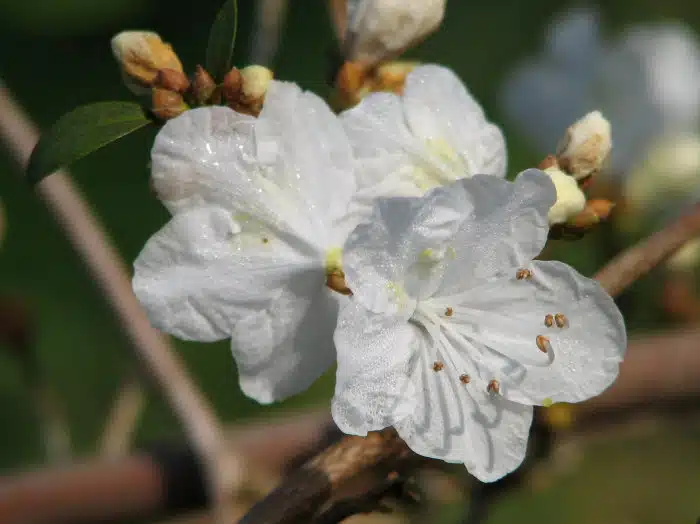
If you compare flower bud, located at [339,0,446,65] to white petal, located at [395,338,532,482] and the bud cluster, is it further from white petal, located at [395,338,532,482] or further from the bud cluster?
white petal, located at [395,338,532,482]

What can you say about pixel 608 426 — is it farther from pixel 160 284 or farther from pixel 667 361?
pixel 160 284

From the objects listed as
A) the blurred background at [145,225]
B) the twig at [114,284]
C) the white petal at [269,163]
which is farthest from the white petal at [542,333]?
the blurred background at [145,225]

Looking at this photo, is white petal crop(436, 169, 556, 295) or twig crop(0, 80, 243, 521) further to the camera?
twig crop(0, 80, 243, 521)

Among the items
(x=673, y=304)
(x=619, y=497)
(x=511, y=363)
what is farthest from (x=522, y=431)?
(x=619, y=497)

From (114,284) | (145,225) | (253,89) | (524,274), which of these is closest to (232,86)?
(253,89)

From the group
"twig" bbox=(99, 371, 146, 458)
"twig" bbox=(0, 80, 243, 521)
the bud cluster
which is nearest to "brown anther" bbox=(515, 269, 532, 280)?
the bud cluster

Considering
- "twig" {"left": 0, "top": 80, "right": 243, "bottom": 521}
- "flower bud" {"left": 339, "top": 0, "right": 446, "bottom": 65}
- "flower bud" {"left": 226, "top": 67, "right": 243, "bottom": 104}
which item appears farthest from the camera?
"twig" {"left": 0, "top": 80, "right": 243, "bottom": 521}
